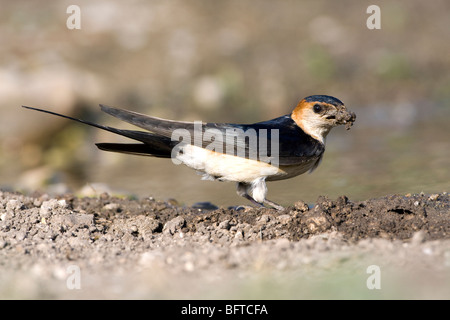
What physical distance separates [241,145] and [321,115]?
88cm

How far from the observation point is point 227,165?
5.95 metres

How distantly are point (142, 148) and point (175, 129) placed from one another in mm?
528

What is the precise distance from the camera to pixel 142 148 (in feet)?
19.9

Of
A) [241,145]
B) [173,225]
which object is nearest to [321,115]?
[241,145]

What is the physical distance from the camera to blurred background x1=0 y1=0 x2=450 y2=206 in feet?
31.0

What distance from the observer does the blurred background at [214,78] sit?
9453 millimetres

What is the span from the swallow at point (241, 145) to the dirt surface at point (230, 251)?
484 millimetres

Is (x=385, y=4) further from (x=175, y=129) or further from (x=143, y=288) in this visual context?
(x=143, y=288)

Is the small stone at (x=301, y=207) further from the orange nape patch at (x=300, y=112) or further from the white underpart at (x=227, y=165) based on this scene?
the orange nape patch at (x=300, y=112)

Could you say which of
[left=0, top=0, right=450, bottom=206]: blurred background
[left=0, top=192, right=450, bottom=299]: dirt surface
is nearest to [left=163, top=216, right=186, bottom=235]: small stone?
[left=0, top=192, right=450, bottom=299]: dirt surface

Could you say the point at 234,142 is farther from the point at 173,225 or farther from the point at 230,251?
the point at 230,251

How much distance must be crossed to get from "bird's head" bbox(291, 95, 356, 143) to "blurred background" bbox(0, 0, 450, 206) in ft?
5.73

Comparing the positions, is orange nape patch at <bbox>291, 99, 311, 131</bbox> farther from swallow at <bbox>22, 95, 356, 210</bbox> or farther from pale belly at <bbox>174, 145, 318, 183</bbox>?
pale belly at <bbox>174, 145, 318, 183</bbox>
